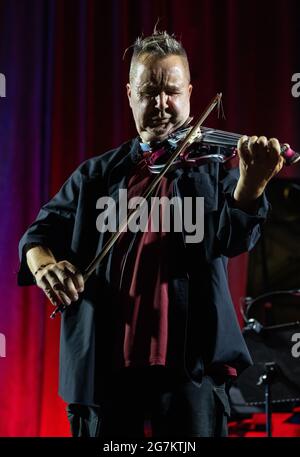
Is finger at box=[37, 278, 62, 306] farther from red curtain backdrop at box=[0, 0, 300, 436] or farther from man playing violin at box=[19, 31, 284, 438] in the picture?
red curtain backdrop at box=[0, 0, 300, 436]

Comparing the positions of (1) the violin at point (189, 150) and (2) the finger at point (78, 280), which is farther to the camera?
(1) the violin at point (189, 150)

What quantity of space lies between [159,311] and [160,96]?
438 millimetres

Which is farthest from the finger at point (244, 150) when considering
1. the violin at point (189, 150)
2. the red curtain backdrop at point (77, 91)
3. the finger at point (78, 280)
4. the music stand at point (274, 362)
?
the red curtain backdrop at point (77, 91)

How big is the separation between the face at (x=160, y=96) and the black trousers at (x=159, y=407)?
0.48 metres

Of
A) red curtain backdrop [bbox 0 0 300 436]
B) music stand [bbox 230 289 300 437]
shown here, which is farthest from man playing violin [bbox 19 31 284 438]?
red curtain backdrop [bbox 0 0 300 436]

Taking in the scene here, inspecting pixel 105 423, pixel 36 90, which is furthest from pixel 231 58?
pixel 105 423

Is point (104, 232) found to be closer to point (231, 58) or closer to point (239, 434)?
point (239, 434)

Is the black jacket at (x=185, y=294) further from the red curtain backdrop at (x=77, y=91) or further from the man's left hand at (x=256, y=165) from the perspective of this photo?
the red curtain backdrop at (x=77, y=91)

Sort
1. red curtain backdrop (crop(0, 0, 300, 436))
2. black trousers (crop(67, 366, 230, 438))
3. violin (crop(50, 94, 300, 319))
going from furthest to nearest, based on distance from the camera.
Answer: red curtain backdrop (crop(0, 0, 300, 436)) → violin (crop(50, 94, 300, 319)) → black trousers (crop(67, 366, 230, 438))

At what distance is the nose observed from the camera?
1302mm

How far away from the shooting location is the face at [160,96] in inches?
51.4

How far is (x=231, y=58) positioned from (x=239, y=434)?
1370 mm

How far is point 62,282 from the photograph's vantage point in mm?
1115

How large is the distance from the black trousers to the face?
48 centimetres
